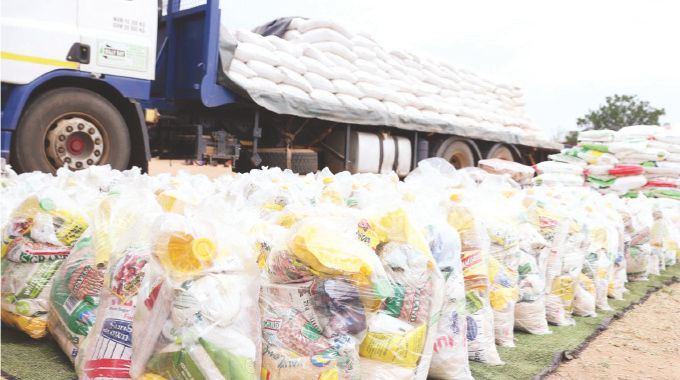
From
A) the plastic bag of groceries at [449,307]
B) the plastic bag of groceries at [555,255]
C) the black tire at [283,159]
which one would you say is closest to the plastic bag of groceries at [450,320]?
the plastic bag of groceries at [449,307]

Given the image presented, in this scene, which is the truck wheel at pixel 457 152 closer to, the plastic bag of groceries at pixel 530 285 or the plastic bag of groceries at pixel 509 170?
the plastic bag of groceries at pixel 509 170

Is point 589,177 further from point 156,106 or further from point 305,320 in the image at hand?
point 305,320

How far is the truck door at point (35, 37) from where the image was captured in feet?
14.7

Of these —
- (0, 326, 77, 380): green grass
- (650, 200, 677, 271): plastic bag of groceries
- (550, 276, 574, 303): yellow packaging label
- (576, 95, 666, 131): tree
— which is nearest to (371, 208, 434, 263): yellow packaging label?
(0, 326, 77, 380): green grass

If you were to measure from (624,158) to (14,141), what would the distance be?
726 centimetres

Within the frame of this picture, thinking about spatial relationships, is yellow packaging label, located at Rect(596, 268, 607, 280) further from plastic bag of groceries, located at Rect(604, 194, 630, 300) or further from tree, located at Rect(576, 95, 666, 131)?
tree, located at Rect(576, 95, 666, 131)

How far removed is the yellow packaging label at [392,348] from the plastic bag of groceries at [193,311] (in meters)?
0.38

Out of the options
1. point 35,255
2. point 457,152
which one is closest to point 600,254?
point 35,255

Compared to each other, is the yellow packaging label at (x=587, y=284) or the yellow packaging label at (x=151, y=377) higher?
the yellow packaging label at (x=151, y=377)

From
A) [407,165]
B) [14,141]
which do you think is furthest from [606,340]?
[407,165]

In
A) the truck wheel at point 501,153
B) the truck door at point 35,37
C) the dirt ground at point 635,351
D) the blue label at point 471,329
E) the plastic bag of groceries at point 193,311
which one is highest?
the truck door at point 35,37

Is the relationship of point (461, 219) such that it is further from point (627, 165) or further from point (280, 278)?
point (627, 165)

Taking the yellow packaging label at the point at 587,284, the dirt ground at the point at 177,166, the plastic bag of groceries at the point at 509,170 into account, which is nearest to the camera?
the yellow packaging label at the point at 587,284

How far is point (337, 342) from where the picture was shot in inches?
67.8
